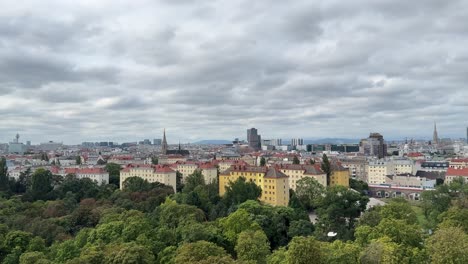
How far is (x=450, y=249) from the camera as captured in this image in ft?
A: 81.8

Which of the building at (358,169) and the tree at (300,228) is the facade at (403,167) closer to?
the building at (358,169)

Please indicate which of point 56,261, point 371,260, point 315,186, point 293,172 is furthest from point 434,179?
point 56,261

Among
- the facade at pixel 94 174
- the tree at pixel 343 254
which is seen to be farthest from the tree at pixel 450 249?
the facade at pixel 94 174

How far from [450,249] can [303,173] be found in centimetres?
4385

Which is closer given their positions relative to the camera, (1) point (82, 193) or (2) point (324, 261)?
(2) point (324, 261)

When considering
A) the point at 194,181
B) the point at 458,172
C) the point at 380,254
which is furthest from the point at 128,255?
the point at 458,172

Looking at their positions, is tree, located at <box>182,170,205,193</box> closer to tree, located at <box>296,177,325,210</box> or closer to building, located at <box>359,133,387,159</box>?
tree, located at <box>296,177,325,210</box>

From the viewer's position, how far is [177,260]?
91.7 feet

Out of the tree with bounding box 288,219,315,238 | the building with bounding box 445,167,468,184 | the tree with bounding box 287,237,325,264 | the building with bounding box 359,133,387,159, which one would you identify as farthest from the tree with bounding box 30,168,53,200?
the building with bounding box 359,133,387,159

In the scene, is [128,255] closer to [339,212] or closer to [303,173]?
[339,212]

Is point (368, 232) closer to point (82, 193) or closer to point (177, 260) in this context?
point (177, 260)

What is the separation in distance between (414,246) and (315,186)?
28614 millimetres

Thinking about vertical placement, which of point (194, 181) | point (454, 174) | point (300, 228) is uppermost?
point (194, 181)

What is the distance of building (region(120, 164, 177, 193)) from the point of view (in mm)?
75875
